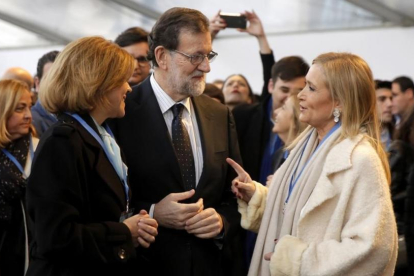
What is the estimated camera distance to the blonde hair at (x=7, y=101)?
449 centimetres

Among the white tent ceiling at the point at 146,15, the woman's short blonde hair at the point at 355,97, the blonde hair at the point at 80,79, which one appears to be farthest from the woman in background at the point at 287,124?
the white tent ceiling at the point at 146,15

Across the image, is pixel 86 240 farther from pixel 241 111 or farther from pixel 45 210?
pixel 241 111

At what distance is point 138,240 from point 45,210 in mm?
442

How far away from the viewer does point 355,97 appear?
3242 millimetres

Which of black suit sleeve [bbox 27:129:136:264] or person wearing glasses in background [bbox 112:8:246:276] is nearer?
black suit sleeve [bbox 27:129:136:264]

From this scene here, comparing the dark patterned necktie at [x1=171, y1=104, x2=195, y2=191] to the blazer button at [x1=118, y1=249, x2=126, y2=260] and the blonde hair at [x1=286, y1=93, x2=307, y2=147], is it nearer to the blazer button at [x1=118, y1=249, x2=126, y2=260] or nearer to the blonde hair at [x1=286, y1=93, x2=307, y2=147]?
the blazer button at [x1=118, y1=249, x2=126, y2=260]

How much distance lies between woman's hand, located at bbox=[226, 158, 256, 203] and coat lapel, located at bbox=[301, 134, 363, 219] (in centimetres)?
51

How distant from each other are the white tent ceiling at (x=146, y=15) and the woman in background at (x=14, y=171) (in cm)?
536

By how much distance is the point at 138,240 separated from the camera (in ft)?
10.8

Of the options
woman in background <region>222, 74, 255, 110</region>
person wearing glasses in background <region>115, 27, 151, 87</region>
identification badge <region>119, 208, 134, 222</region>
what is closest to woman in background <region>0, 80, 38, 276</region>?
person wearing glasses in background <region>115, 27, 151, 87</region>

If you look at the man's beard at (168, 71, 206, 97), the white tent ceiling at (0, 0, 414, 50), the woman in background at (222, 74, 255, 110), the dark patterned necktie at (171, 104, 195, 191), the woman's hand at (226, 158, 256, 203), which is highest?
the white tent ceiling at (0, 0, 414, 50)

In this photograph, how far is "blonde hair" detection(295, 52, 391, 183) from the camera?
10.6ft

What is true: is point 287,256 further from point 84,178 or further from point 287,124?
point 287,124

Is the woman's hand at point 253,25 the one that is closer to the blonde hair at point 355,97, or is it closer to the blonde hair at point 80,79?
the blonde hair at point 355,97
